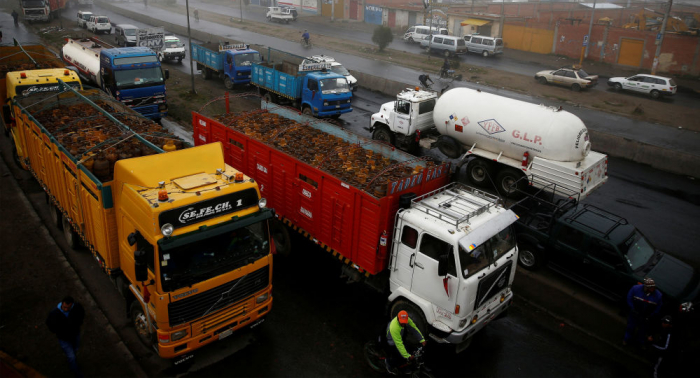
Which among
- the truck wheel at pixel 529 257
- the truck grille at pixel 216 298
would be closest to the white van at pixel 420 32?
the truck wheel at pixel 529 257

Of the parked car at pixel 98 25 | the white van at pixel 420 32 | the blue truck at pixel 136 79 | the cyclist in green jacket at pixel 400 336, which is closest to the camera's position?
the cyclist in green jacket at pixel 400 336

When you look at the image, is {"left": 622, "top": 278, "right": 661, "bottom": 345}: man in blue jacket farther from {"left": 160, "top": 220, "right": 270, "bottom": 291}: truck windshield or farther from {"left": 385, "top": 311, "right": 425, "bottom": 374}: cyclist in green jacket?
{"left": 160, "top": 220, "right": 270, "bottom": 291}: truck windshield

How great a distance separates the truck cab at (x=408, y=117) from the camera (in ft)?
63.8

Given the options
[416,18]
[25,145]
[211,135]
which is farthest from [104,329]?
[416,18]

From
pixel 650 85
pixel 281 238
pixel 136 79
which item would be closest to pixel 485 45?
pixel 650 85

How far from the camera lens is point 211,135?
14.0 metres

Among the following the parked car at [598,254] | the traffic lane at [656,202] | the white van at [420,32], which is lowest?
the traffic lane at [656,202]

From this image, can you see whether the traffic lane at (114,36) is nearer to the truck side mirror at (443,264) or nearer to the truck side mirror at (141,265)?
the truck side mirror at (141,265)

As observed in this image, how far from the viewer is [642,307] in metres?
9.12

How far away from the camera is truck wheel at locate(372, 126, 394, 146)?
20500 mm

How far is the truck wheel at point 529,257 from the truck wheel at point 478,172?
211 inches

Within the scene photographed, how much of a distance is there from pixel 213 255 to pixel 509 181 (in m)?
11.8

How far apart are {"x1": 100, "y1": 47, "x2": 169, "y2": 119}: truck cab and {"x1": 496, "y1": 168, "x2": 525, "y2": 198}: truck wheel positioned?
15208 millimetres

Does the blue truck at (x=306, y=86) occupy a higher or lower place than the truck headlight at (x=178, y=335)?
higher
